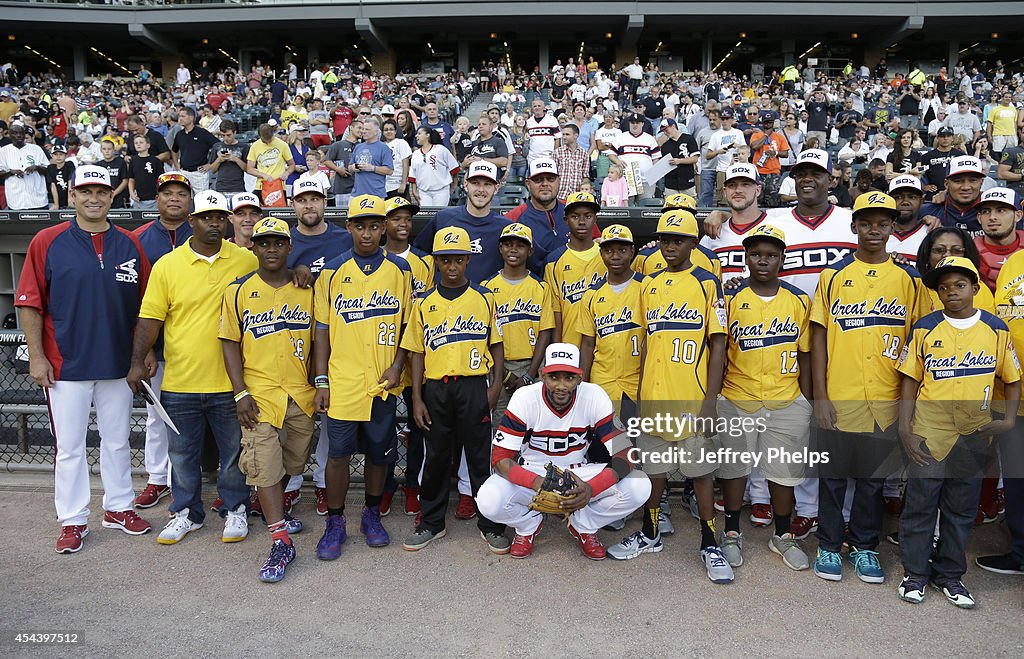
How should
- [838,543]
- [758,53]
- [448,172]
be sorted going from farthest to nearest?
1. [758,53]
2. [448,172]
3. [838,543]

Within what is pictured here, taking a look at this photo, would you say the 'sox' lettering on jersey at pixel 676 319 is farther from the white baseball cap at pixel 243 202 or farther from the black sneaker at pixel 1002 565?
the white baseball cap at pixel 243 202

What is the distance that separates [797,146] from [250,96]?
18298 millimetres

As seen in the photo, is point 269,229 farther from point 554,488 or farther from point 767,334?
point 767,334

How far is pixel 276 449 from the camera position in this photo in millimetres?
4793

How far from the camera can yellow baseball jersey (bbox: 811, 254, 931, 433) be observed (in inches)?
177

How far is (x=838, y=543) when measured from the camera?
449cm

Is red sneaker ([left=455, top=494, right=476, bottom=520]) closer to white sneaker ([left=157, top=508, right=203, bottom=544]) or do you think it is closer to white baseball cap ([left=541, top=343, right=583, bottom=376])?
white baseball cap ([left=541, top=343, right=583, bottom=376])

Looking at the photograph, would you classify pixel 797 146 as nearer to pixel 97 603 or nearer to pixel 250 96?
pixel 97 603

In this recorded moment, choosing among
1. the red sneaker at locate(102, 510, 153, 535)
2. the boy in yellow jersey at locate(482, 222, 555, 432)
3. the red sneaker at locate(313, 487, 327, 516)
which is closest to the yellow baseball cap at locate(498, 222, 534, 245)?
the boy in yellow jersey at locate(482, 222, 555, 432)

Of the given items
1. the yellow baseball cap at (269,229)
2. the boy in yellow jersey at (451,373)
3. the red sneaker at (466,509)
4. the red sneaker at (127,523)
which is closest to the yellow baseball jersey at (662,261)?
the boy in yellow jersey at (451,373)

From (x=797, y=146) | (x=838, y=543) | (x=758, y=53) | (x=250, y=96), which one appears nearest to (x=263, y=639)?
(x=838, y=543)

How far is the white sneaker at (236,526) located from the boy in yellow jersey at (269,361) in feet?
0.70

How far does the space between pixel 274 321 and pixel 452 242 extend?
4.08ft

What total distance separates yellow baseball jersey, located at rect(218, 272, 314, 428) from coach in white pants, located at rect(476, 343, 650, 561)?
1.36 metres
